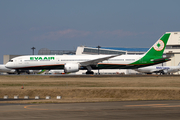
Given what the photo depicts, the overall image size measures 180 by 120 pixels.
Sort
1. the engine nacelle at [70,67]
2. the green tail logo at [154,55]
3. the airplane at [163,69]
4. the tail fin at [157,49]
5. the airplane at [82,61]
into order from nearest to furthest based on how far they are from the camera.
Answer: the engine nacelle at [70,67], the airplane at [82,61], the green tail logo at [154,55], the tail fin at [157,49], the airplane at [163,69]

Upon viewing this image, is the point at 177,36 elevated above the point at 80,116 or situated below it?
above

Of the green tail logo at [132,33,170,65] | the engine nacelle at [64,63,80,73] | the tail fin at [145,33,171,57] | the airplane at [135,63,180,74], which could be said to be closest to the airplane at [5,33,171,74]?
the green tail logo at [132,33,170,65]

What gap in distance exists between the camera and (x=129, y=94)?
33.4 m

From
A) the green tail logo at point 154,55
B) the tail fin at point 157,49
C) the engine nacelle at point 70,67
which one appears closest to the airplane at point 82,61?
the green tail logo at point 154,55

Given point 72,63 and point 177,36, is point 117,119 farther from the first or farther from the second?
point 177,36

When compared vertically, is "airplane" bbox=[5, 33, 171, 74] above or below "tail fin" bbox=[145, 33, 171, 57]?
below

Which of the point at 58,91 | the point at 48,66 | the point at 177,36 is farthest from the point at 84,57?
the point at 177,36

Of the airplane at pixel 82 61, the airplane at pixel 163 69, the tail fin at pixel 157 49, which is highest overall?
the tail fin at pixel 157 49

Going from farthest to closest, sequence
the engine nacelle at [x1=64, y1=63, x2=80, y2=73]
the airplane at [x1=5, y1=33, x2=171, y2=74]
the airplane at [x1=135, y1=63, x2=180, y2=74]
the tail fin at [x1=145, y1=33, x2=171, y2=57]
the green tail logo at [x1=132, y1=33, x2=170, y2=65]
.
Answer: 1. the airplane at [x1=135, y1=63, x2=180, y2=74]
2. the tail fin at [x1=145, y1=33, x2=171, y2=57]
3. the green tail logo at [x1=132, y1=33, x2=170, y2=65]
4. the airplane at [x1=5, y1=33, x2=171, y2=74]
5. the engine nacelle at [x1=64, y1=63, x2=80, y2=73]

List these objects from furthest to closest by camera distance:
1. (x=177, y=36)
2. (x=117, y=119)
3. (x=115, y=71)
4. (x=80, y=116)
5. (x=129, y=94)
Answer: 1. (x=177, y=36)
2. (x=115, y=71)
3. (x=129, y=94)
4. (x=80, y=116)
5. (x=117, y=119)

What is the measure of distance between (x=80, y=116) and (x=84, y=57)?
5110 cm

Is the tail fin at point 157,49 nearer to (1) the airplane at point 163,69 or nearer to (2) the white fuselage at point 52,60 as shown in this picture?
(2) the white fuselage at point 52,60

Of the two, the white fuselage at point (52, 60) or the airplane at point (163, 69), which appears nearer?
the white fuselage at point (52, 60)

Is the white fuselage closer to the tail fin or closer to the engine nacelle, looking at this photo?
the engine nacelle
